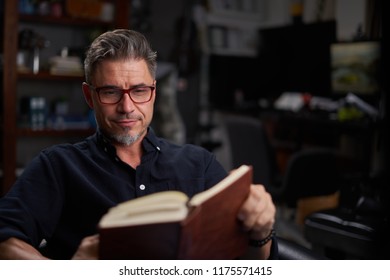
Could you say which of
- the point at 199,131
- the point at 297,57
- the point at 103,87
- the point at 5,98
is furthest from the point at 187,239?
the point at 199,131

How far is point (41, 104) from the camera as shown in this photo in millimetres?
2762

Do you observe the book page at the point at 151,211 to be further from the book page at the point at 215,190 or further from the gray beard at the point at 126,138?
the gray beard at the point at 126,138

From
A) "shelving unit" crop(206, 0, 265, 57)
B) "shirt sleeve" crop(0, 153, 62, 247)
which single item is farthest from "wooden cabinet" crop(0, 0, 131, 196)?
"shelving unit" crop(206, 0, 265, 57)

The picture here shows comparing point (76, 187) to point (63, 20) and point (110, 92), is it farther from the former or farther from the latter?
point (63, 20)

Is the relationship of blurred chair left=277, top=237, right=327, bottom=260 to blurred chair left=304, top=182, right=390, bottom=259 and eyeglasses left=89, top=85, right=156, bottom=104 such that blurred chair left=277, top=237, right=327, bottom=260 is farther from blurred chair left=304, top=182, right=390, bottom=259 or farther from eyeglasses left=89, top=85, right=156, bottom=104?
Answer: eyeglasses left=89, top=85, right=156, bottom=104

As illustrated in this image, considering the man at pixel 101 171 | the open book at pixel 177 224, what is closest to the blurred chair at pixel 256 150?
the man at pixel 101 171

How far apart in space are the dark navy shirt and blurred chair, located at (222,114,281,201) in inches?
58.3

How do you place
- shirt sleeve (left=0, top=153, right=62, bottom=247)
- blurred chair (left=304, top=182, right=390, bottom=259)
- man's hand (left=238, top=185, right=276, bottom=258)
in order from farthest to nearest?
blurred chair (left=304, top=182, right=390, bottom=259) → shirt sleeve (left=0, top=153, right=62, bottom=247) → man's hand (left=238, top=185, right=276, bottom=258)

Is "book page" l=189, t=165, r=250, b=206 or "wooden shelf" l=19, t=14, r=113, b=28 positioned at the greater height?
"wooden shelf" l=19, t=14, r=113, b=28

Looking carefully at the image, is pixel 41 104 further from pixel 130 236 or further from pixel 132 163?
pixel 130 236

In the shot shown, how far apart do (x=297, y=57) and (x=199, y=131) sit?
54.4 inches

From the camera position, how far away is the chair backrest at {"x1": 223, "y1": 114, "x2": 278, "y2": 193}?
2.51 m

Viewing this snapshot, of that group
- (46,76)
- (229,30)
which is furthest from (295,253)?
(229,30)
